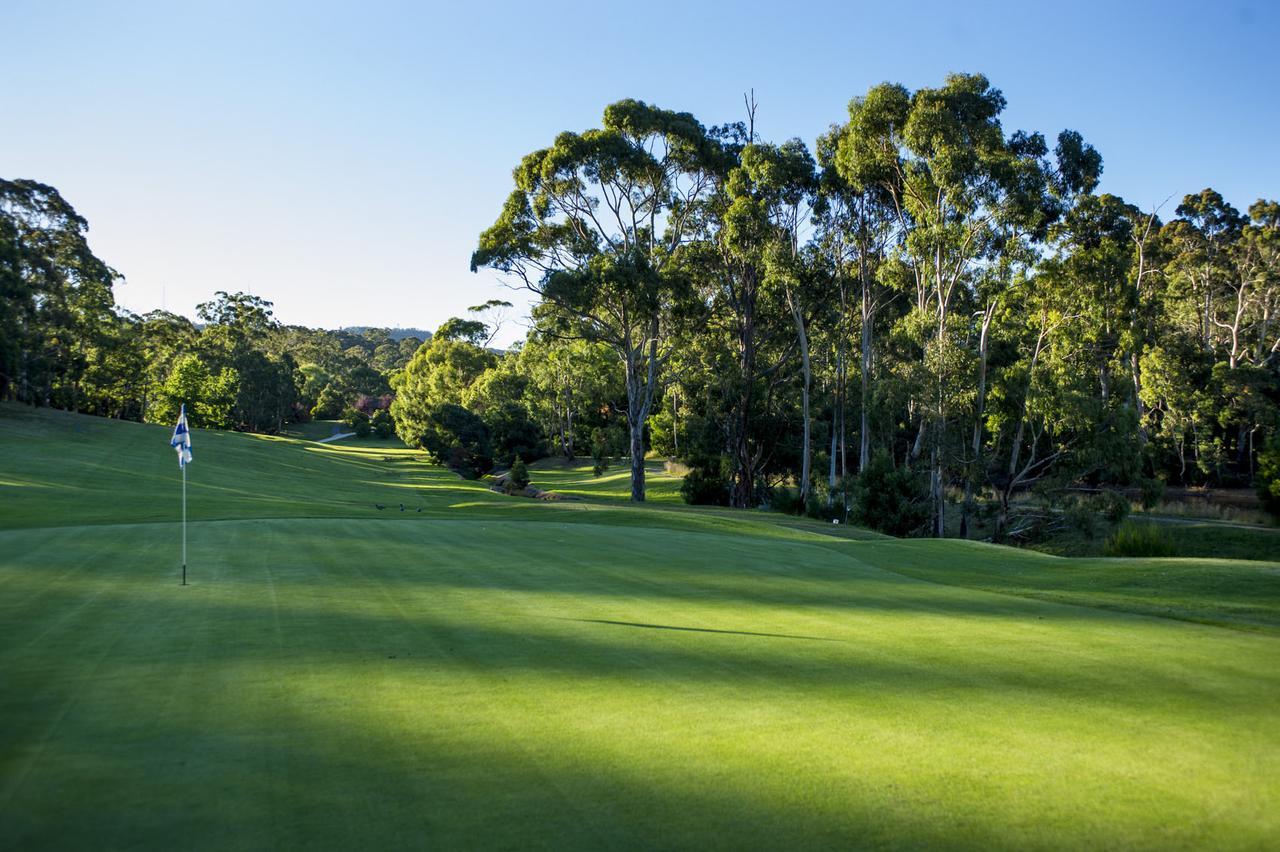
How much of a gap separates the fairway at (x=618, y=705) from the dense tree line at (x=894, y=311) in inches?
1018

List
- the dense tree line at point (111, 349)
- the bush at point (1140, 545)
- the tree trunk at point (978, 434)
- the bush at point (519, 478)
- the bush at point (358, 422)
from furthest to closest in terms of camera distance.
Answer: the bush at point (358, 422)
the dense tree line at point (111, 349)
the bush at point (519, 478)
the tree trunk at point (978, 434)
the bush at point (1140, 545)

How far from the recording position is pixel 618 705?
675 cm

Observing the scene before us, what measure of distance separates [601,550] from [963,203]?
29.4 meters

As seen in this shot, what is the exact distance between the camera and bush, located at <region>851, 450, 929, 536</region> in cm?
3850

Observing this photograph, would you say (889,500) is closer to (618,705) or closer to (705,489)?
(705,489)

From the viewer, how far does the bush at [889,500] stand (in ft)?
126

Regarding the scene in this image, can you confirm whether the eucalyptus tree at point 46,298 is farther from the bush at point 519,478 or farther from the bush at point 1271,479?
the bush at point 1271,479

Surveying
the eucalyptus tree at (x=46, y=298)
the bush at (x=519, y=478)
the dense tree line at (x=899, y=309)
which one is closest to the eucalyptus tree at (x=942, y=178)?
the dense tree line at (x=899, y=309)

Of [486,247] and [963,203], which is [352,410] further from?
[963,203]

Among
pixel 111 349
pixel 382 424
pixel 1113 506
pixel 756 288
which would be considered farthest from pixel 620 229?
pixel 382 424

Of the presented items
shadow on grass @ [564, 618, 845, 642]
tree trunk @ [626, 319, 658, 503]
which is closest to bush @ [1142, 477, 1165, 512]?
tree trunk @ [626, 319, 658, 503]

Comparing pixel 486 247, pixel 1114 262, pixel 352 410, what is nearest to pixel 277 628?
pixel 486 247

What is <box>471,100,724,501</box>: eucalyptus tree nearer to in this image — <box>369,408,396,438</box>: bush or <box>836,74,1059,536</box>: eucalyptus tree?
<box>836,74,1059,536</box>: eucalyptus tree

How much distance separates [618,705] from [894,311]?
1938 inches
